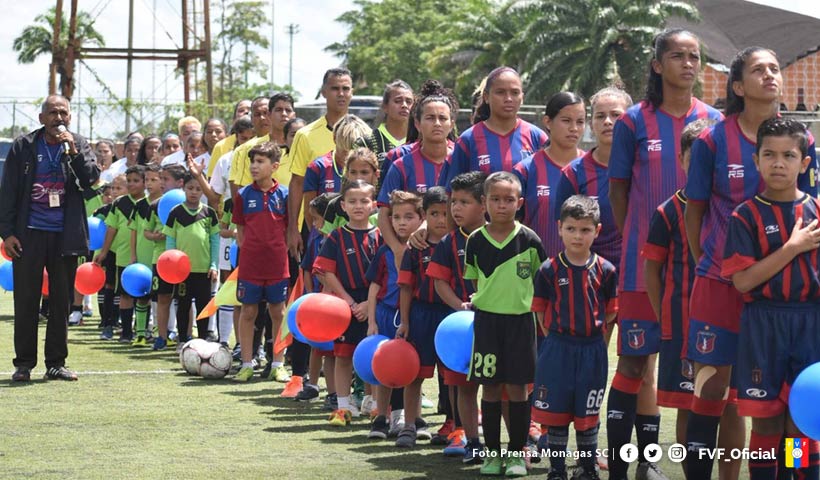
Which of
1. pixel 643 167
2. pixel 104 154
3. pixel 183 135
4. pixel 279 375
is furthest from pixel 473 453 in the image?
pixel 104 154

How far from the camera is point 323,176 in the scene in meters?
10.4

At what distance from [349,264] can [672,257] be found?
10.8 ft

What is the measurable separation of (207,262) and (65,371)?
2.86 m

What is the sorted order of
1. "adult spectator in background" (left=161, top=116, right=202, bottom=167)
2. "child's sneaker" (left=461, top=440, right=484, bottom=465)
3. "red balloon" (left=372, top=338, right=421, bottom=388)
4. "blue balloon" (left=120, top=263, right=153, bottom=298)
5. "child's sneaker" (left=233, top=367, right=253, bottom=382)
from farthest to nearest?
1. "adult spectator in background" (left=161, top=116, right=202, bottom=167)
2. "blue balloon" (left=120, top=263, right=153, bottom=298)
3. "child's sneaker" (left=233, top=367, right=253, bottom=382)
4. "red balloon" (left=372, top=338, right=421, bottom=388)
5. "child's sneaker" (left=461, top=440, right=484, bottom=465)

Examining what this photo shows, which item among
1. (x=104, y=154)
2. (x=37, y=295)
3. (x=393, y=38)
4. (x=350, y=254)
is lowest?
(x=37, y=295)

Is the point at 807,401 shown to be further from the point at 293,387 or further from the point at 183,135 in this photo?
the point at 183,135

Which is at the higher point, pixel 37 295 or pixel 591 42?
pixel 591 42

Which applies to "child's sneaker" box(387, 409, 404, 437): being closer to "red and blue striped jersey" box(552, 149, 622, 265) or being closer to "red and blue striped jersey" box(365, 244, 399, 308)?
"red and blue striped jersey" box(365, 244, 399, 308)

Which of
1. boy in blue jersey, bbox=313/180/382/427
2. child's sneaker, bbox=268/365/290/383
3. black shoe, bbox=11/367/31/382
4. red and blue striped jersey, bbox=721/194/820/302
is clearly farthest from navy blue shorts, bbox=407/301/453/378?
black shoe, bbox=11/367/31/382

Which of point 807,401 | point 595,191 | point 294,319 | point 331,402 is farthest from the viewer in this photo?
point 331,402

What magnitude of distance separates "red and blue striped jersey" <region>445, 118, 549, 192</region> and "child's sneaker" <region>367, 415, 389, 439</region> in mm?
1536

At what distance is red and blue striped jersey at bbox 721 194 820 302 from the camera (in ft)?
17.7

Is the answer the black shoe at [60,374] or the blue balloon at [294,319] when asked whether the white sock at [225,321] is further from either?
the blue balloon at [294,319]

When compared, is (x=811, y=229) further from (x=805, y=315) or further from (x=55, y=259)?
(x=55, y=259)
